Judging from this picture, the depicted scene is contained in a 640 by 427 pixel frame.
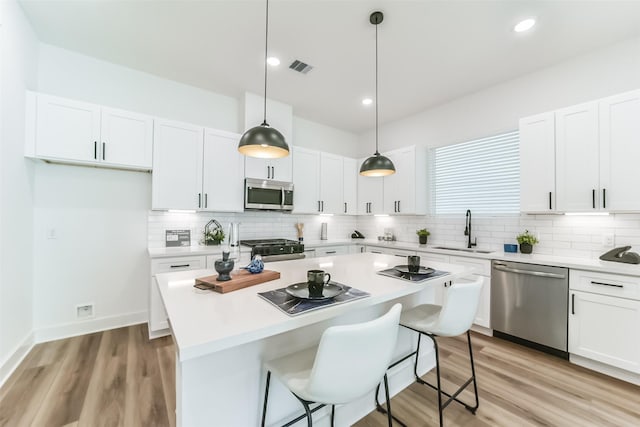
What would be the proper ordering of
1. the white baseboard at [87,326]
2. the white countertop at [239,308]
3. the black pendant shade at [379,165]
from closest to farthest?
the white countertop at [239,308] < the black pendant shade at [379,165] < the white baseboard at [87,326]

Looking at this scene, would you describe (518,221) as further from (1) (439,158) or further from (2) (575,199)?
(1) (439,158)

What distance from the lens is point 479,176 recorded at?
3.64 metres

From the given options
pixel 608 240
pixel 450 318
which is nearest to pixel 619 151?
pixel 608 240

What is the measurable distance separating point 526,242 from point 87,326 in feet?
16.5

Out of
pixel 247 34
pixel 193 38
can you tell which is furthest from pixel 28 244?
pixel 247 34

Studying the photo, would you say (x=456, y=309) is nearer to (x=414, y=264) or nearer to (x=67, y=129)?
(x=414, y=264)

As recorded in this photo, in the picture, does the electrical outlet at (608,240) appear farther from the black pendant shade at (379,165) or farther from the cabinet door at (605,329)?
the black pendant shade at (379,165)

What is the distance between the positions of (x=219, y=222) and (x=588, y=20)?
4.43m

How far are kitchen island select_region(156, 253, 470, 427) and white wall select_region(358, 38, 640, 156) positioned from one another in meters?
2.69

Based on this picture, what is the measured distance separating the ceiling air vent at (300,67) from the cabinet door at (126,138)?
1.73m

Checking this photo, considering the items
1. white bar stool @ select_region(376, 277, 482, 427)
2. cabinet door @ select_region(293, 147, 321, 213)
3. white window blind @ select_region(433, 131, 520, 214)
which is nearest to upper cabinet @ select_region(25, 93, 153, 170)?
cabinet door @ select_region(293, 147, 321, 213)

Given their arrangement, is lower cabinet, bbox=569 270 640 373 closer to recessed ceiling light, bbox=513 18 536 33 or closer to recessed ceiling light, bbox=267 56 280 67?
recessed ceiling light, bbox=513 18 536 33

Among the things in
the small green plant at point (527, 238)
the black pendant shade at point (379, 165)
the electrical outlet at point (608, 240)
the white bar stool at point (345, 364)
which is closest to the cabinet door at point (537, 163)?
the small green plant at point (527, 238)

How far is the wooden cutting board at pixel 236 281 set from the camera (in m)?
1.40
